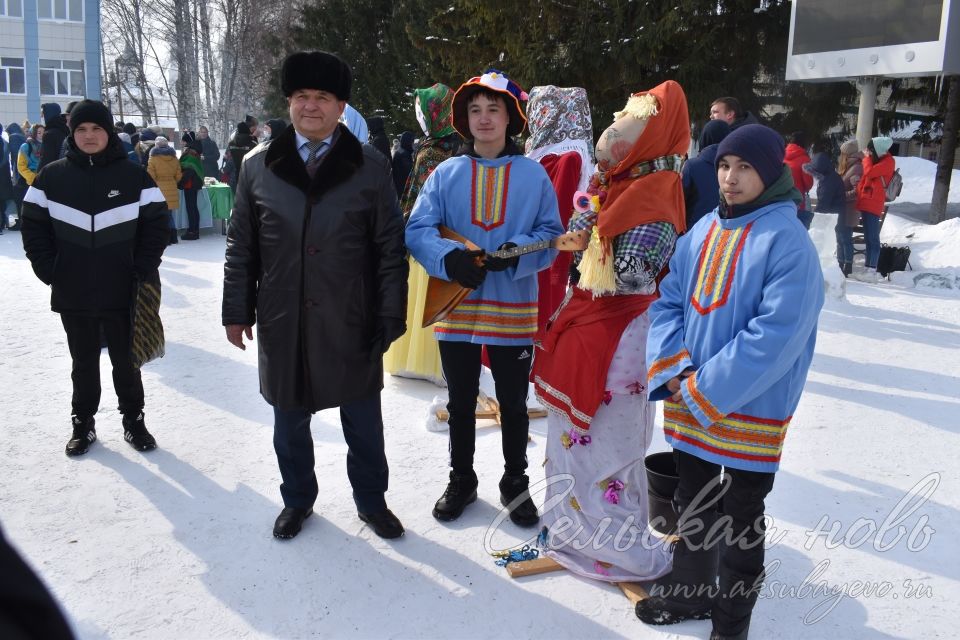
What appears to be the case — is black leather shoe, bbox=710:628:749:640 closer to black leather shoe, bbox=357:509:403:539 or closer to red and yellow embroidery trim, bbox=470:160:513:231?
black leather shoe, bbox=357:509:403:539

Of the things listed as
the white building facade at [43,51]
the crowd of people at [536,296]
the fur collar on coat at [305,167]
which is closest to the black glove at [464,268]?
the crowd of people at [536,296]

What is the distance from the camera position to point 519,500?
3271mm

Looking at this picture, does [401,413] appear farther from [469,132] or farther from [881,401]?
→ [881,401]

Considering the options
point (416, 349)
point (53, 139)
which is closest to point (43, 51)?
point (53, 139)

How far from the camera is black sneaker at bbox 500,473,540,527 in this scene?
3230 mm

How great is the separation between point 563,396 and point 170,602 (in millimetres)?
1538

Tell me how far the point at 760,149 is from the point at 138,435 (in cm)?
327

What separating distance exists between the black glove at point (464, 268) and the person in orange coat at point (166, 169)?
8.42m

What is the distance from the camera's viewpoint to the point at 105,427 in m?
4.20

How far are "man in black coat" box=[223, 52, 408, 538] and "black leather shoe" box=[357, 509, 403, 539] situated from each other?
1.53 ft

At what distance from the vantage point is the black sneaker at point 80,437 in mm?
3818

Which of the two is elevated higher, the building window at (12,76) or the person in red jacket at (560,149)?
the building window at (12,76)

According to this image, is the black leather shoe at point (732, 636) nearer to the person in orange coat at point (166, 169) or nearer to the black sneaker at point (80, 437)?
the black sneaker at point (80, 437)

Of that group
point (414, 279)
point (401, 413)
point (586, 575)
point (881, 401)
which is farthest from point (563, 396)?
point (881, 401)
